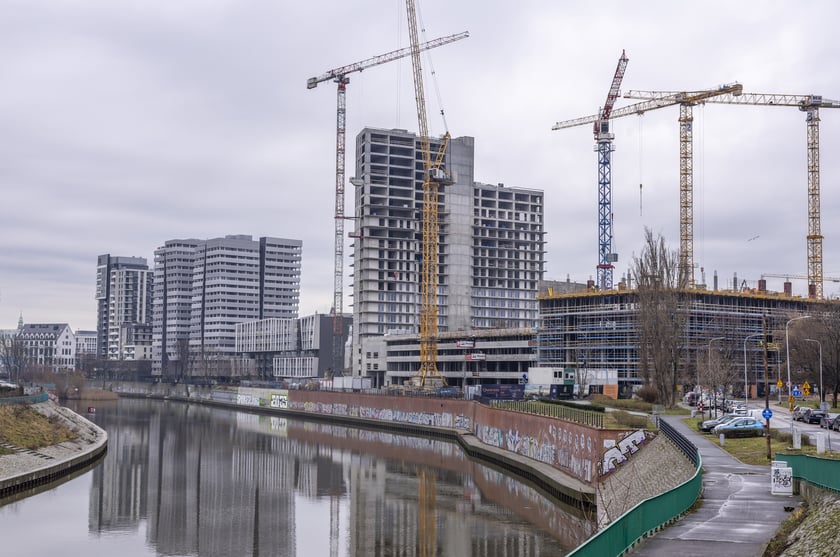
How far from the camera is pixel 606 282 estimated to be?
19375 centimetres

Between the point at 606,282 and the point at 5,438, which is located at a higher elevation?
the point at 606,282

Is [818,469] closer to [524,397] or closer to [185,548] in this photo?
[185,548]

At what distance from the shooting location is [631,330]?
138 metres

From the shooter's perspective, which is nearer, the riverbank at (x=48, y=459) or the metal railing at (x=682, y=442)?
the metal railing at (x=682, y=442)

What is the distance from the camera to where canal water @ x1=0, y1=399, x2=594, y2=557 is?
49.6 meters

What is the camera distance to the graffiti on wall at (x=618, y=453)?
5591 cm

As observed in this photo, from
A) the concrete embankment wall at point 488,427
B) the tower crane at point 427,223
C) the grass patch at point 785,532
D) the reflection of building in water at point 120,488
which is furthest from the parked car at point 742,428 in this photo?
the tower crane at point 427,223

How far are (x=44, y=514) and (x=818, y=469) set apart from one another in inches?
1981

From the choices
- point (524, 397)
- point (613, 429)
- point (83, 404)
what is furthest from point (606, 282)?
point (613, 429)

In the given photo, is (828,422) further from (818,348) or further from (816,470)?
(818,348)

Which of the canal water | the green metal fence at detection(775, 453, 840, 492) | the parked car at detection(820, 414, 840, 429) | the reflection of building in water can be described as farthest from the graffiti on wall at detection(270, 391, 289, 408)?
the green metal fence at detection(775, 453, 840, 492)

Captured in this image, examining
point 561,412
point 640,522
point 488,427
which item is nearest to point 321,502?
point 561,412

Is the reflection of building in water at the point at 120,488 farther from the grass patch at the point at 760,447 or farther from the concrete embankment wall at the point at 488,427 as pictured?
the grass patch at the point at 760,447

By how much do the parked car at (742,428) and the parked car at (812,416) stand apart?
29.8ft
